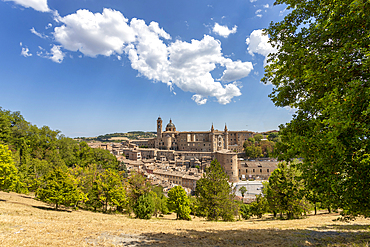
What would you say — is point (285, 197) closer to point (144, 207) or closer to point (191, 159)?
point (144, 207)

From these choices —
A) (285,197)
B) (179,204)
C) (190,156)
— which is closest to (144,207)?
(179,204)

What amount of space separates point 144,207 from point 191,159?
53.1 metres

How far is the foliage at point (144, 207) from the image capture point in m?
21.9

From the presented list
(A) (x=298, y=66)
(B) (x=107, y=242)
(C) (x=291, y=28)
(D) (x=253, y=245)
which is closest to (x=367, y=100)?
(A) (x=298, y=66)

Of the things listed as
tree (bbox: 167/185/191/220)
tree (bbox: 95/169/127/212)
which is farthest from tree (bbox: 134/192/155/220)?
tree (bbox: 167/185/191/220)

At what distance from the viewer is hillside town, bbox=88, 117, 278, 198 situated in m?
55.4

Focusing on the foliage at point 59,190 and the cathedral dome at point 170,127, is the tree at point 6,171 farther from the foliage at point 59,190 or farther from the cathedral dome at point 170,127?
the cathedral dome at point 170,127

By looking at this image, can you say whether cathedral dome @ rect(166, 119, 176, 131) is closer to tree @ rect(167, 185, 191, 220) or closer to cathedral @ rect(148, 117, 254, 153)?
cathedral @ rect(148, 117, 254, 153)

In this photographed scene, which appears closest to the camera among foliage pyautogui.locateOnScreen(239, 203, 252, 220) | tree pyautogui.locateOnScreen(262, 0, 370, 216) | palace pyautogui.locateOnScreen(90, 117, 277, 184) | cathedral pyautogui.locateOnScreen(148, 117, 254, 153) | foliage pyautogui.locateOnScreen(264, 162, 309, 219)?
tree pyautogui.locateOnScreen(262, 0, 370, 216)

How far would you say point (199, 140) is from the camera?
9162cm

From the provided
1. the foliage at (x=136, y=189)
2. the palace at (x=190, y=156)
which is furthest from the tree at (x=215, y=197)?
the palace at (x=190, y=156)

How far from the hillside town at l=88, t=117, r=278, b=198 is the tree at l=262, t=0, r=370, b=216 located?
143ft

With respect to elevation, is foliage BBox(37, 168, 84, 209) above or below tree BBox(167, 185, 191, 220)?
above

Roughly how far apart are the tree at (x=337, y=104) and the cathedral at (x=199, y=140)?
76.0 meters
